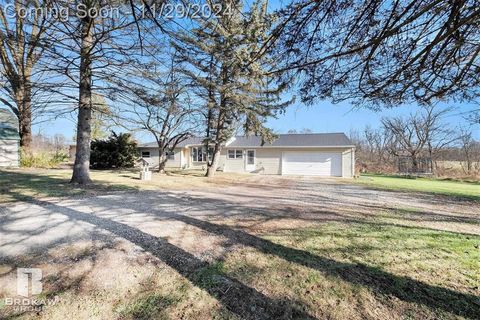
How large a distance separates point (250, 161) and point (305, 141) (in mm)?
5004

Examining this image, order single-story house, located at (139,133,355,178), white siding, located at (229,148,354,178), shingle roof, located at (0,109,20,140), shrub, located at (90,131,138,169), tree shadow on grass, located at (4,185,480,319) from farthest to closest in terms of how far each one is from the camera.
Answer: white siding, located at (229,148,354,178) < shrub, located at (90,131,138,169) < single-story house, located at (139,133,355,178) < shingle roof, located at (0,109,20,140) < tree shadow on grass, located at (4,185,480,319)

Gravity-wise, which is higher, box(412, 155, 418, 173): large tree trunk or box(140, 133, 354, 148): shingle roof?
box(140, 133, 354, 148): shingle roof

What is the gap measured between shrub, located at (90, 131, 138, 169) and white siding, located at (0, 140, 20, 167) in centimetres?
438

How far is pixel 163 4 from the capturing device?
3180 mm

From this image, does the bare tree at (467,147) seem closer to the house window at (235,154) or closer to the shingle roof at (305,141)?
the shingle roof at (305,141)

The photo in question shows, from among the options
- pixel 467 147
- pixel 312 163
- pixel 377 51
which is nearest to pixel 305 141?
pixel 312 163

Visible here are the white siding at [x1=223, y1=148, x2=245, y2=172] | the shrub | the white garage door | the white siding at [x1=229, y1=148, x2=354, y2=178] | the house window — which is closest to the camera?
the white garage door

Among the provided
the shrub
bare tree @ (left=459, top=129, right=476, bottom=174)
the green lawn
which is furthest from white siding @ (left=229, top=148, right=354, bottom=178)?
bare tree @ (left=459, top=129, right=476, bottom=174)

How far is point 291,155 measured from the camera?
782 inches

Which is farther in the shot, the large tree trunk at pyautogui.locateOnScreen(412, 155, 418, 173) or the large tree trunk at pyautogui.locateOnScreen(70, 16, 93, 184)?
the large tree trunk at pyautogui.locateOnScreen(412, 155, 418, 173)

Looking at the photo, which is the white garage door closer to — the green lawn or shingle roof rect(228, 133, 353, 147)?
shingle roof rect(228, 133, 353, 147)
